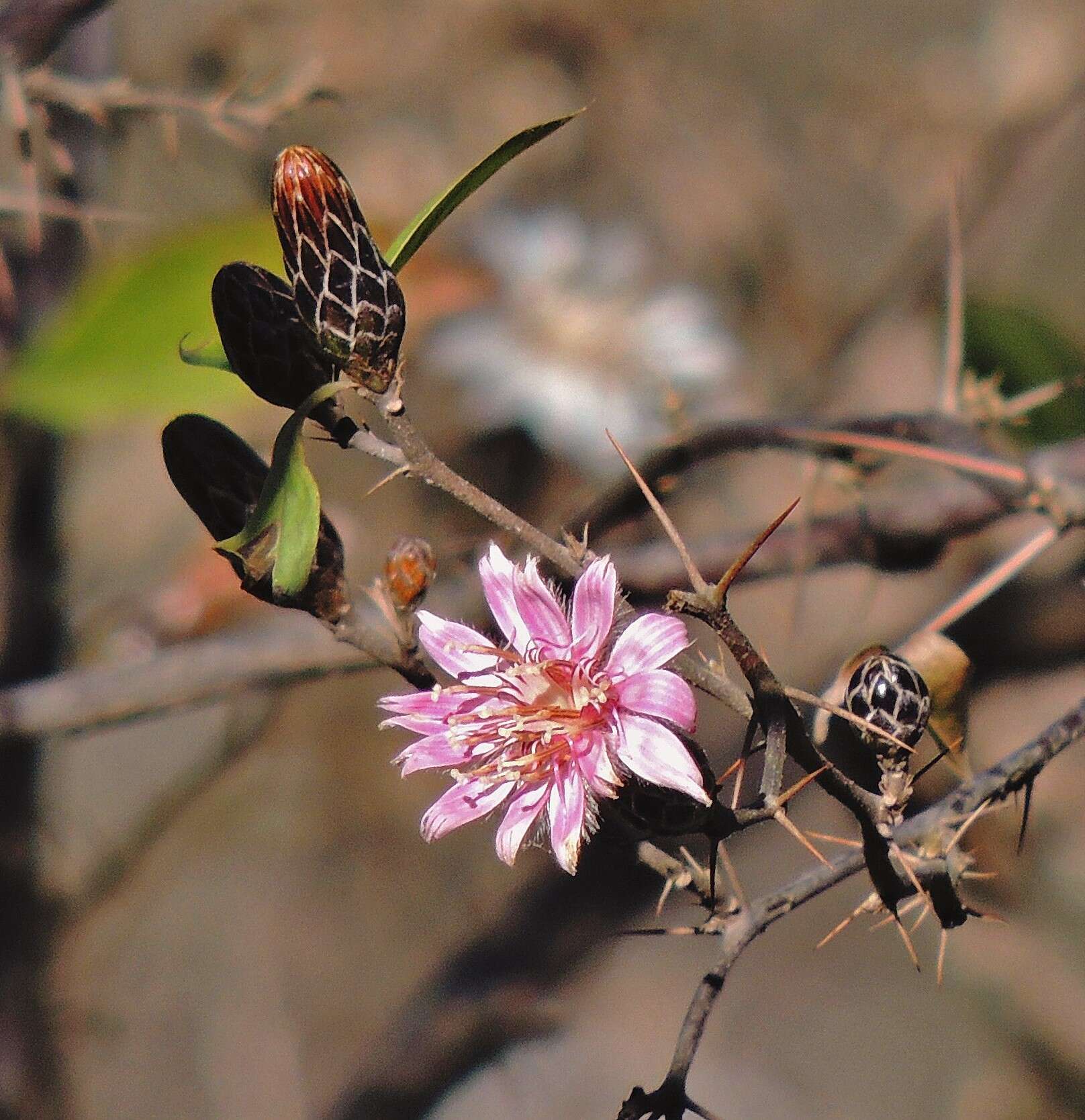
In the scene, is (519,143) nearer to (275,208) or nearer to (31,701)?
(275,208)

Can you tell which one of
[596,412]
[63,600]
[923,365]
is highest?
[63,600]

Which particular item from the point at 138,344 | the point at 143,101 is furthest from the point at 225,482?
the point at 138,344

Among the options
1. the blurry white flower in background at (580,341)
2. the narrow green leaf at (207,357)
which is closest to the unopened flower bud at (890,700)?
the narrow green leaf at (207,357)

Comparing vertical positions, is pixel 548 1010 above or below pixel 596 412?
below

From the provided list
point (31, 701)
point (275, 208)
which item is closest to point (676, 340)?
point (31, 701)

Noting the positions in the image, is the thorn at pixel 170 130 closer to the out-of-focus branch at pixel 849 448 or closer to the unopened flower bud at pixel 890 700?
the out-of-focus branch at pixel 849 448

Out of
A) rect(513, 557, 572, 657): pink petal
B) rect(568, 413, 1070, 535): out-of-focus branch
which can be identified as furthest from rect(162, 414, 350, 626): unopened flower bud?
rect(568, 413, 1070, 535): out-of-focus branch

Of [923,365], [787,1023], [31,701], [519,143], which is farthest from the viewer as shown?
[923,365]

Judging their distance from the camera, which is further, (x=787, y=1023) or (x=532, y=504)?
(x=532, y=504)
